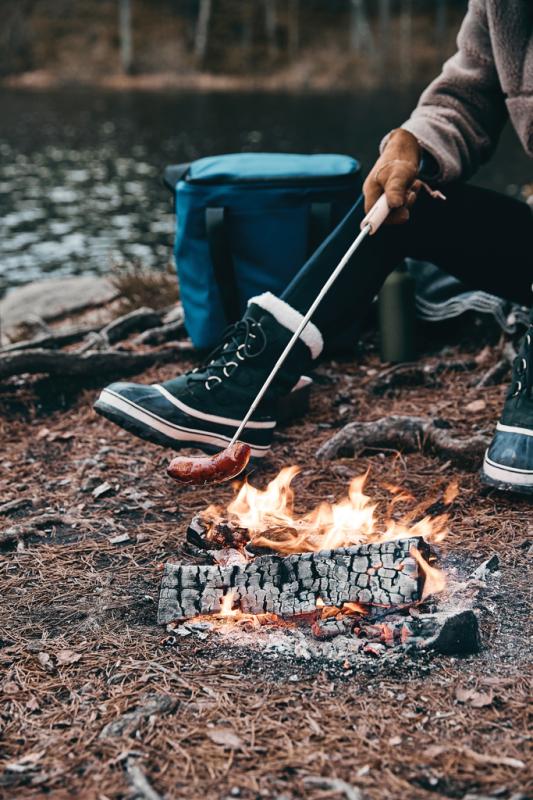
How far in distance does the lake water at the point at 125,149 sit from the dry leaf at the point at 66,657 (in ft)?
25.6

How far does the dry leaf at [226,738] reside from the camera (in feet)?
5.85

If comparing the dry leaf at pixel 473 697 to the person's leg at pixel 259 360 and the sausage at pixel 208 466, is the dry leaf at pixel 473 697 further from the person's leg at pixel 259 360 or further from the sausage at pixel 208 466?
the person's leg at pixel 259 360

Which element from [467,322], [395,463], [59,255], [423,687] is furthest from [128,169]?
[423,687]

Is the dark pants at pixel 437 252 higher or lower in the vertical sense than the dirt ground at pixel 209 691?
higher

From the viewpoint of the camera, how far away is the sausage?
8.63ft

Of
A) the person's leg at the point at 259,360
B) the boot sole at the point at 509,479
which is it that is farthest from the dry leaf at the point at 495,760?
the person's leg at the point at 259,360

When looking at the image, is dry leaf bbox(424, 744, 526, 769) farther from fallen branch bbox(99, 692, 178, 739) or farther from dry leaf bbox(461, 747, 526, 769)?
fallen branch bbox(99, 692, 178, 739)

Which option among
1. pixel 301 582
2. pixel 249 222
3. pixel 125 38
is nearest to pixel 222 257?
pixel 249 222

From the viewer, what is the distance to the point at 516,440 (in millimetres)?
2750

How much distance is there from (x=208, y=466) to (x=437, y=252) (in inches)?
51.5

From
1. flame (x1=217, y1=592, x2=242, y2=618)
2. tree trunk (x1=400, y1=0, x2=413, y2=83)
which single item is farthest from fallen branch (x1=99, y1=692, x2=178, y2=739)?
tree trunk (x1=400, y1=0, x2=413, y2=83)

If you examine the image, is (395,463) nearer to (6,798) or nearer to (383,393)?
(383,393)

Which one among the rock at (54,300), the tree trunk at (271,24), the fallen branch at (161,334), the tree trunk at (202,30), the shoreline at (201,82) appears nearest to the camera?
the fallen branch at (161,334)

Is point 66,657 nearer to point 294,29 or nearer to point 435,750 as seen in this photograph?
point 435,750
